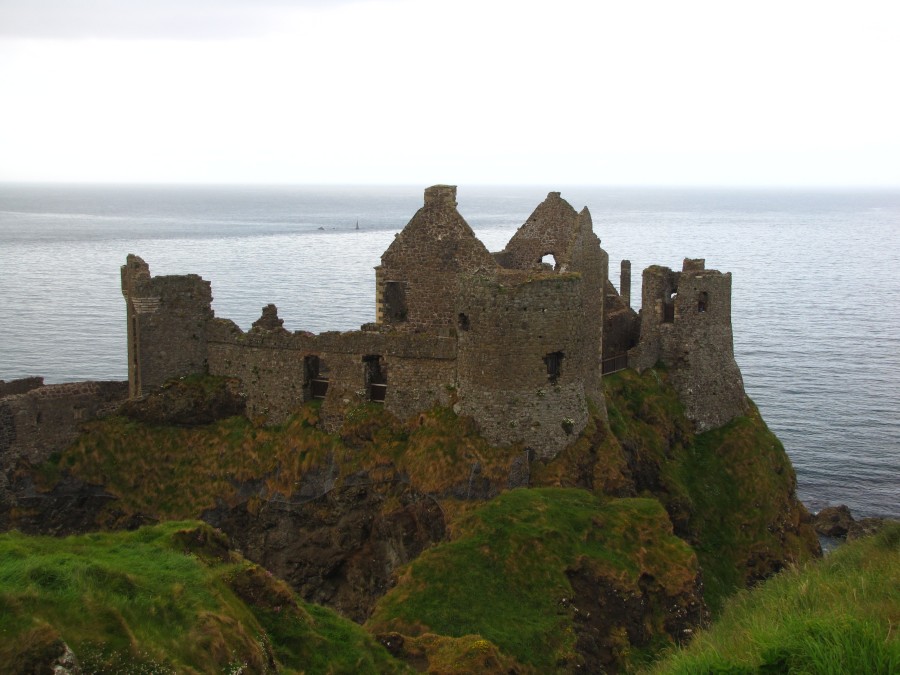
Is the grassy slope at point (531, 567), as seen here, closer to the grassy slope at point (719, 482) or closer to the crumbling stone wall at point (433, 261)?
the grassy slope at point (719, 482)

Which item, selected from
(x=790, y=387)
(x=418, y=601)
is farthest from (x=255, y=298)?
(x=418, y=601)

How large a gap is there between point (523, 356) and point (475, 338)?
1567mm

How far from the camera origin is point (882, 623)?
48.8 feet

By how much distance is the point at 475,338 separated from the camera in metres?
31.2

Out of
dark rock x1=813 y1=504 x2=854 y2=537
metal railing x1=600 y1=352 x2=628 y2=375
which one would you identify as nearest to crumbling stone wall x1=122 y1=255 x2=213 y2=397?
metal railing x1=600 y1=352 x2=628 y2=375

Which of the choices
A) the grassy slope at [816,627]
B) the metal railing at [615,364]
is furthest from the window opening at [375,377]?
the grassy slope at [816,627]

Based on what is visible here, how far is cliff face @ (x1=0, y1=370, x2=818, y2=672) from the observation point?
2695 cm

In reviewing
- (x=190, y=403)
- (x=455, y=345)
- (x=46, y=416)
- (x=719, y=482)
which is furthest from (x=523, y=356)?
(x=46, y=416)

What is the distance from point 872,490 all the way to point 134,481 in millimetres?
41066

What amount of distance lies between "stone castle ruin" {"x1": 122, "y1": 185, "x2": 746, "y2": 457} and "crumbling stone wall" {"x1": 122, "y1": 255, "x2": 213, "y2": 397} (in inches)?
2.0

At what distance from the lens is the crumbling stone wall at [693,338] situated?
137 ft

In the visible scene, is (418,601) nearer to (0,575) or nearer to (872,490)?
(0,575)

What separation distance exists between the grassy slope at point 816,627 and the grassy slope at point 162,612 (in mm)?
6734

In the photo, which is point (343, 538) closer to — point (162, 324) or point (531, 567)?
point (531, 567)
